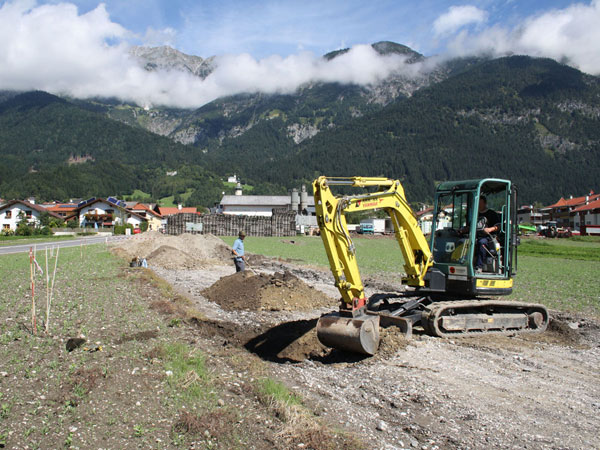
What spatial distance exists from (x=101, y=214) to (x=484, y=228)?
10175 cm

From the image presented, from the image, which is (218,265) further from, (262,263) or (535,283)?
(535,283)

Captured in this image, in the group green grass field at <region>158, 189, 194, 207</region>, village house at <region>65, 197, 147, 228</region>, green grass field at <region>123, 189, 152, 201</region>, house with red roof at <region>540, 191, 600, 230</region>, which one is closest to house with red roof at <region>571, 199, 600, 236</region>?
house with red roof at <region>540, 191, 600, 230</region>

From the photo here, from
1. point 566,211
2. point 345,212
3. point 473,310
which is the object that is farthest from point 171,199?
point 345,212

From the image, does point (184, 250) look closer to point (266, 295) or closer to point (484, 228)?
point (266, 295)

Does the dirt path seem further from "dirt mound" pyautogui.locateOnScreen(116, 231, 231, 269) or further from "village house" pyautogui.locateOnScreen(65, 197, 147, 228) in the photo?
"village house" pyautogui.locateOnScreen(65, 197, 147, 228)

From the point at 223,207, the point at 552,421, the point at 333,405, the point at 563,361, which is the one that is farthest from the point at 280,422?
the point at 223,207

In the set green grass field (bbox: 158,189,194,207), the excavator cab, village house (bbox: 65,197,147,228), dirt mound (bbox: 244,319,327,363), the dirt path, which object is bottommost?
the dirt path

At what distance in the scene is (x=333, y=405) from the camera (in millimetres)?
6453

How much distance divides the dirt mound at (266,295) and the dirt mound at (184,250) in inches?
509

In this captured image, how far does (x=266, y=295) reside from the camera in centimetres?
1416

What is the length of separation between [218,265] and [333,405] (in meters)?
23.4

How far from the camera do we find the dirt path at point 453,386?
5.64 meters

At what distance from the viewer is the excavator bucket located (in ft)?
26.2

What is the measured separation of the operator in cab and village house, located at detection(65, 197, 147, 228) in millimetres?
96778
